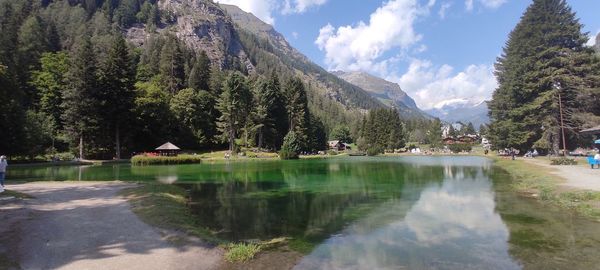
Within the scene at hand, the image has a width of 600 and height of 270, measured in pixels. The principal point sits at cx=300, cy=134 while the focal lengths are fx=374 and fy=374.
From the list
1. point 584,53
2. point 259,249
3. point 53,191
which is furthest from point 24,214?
point 584,53

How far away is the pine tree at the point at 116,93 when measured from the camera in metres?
60.2

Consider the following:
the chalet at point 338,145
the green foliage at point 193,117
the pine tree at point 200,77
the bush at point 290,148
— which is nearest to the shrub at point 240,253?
the bush at point 290,148

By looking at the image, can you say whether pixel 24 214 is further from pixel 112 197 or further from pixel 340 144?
pixel 340 144

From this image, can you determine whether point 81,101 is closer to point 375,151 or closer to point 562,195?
point 562,195

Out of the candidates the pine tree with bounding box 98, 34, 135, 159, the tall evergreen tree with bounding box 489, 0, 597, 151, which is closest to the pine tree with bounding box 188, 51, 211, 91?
the pine tree with bounding box 98, 34, 135, 159

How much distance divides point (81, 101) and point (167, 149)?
14726 millimetres

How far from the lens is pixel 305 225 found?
47.3 ft

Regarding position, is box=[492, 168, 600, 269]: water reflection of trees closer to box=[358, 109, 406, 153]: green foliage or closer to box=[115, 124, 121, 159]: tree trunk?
box=[115, 124, 121, 159]: tree trunk

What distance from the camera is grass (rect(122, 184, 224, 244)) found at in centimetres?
1232

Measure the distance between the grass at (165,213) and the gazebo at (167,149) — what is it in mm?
44062

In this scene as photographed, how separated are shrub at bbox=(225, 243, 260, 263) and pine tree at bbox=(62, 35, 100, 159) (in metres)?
56.0

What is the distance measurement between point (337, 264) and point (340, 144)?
144 m

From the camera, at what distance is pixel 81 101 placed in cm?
5778

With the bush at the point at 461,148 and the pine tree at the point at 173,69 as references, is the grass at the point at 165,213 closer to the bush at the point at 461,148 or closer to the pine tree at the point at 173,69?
the pine tree at the point at 173,69
